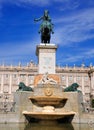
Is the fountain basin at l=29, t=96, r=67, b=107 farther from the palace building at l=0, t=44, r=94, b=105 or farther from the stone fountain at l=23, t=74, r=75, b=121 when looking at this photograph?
the palace building at l=0, t=44, r=94, b=105

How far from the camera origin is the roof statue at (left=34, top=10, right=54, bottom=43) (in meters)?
27.6

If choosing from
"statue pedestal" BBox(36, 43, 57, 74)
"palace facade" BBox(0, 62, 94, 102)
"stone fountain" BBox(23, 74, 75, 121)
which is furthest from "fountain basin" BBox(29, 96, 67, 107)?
"palace facade" BBox(0, 62, 94, 102)

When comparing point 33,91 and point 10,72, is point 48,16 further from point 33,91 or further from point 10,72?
point 10,72

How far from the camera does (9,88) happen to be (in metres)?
120

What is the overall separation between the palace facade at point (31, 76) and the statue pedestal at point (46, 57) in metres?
90.7

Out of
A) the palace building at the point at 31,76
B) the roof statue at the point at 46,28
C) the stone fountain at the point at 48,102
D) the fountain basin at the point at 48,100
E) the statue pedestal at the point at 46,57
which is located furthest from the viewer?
the palace building at the point at 31,76

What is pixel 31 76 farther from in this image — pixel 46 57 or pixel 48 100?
pixel 48 100

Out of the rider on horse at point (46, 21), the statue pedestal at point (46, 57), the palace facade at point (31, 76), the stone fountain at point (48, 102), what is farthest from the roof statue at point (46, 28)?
the palace facade at point (31, 76)

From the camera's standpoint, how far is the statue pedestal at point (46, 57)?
87.0 feet

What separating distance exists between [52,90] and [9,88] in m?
96.5

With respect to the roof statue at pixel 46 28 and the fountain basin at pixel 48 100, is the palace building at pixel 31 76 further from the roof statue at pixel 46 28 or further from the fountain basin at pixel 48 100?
the fountain basin at pixel 48 100

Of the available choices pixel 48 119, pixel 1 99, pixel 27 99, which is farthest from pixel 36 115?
pixel 1 99

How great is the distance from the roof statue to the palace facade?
8979cm

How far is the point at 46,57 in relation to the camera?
2675 centimetres
